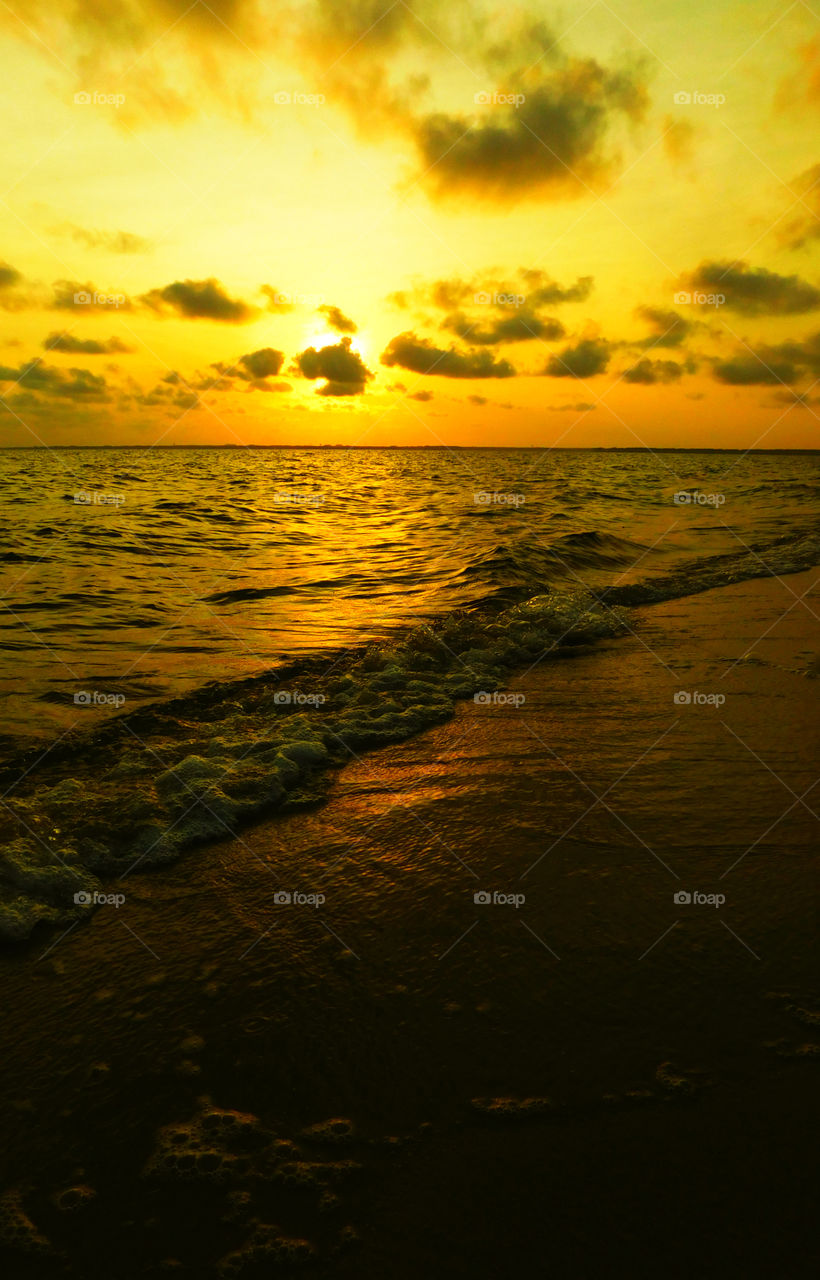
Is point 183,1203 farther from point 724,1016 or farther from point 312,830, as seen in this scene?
point 312,830

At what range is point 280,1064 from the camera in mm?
2600

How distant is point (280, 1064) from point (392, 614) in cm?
799

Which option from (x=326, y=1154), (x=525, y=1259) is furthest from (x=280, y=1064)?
(x=525, y=1259)
